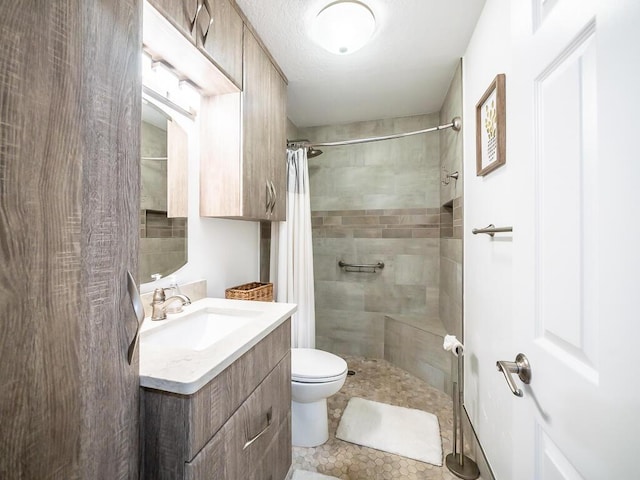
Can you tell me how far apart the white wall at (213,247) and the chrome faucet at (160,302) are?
0.23ft

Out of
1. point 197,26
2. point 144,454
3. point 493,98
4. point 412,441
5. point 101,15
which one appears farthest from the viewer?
point 412,441

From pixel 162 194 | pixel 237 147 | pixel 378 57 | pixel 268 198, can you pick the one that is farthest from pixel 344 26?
pixel 162 194

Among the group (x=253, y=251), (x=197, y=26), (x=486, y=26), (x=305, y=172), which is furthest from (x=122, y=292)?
(x=486, y=26)

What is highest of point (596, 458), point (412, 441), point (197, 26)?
point (197, 26)

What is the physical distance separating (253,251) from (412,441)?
5.49 feet

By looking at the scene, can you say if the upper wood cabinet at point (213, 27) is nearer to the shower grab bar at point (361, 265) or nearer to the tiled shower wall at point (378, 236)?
the tiled shower wall at point (378, 236)

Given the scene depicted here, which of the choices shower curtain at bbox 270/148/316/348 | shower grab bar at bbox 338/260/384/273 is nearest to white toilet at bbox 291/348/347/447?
shower curtain at bbox 270/148/316/348

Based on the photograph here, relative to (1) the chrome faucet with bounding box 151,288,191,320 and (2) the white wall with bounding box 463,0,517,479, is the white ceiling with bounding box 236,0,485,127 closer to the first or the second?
(2) the white wall with bounding box 463,0,517,479

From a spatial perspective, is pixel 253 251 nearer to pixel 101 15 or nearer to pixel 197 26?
pixel 197 26

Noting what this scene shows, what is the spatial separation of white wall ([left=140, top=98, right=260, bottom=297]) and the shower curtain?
19 centimetres

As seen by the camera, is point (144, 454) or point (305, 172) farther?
point (305, 172)

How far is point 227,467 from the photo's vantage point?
80 centimetres

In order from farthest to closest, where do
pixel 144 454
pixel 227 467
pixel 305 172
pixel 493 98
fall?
pixel 305 172 → pixel 493 98 → pixel 227 467 → pixel 144 454

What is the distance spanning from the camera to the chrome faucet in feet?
3.77
